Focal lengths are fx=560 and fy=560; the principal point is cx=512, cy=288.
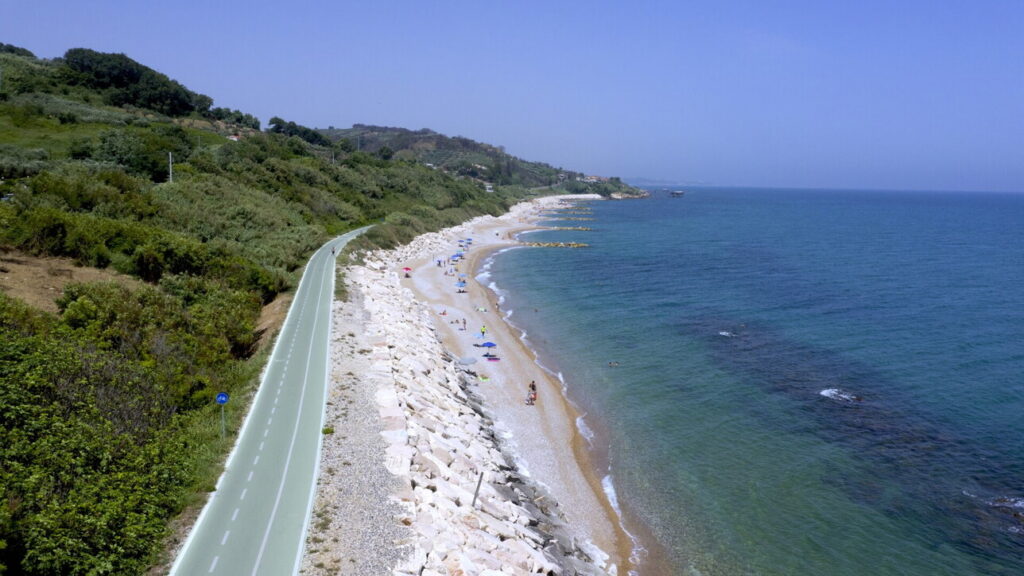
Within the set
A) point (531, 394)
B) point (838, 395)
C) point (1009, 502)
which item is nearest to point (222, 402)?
point (531, 394)

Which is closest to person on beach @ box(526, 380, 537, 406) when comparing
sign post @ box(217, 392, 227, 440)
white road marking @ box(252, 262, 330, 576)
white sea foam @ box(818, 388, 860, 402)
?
white road marking @ box(252, 262, 330, 576)

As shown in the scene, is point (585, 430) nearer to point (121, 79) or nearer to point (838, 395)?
point (838, 395)

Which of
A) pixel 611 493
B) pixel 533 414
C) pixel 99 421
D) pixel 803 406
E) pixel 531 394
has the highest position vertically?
pixel 99 421

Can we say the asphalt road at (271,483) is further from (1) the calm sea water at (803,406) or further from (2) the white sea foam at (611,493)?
(1) the calm sea water at (803,406)

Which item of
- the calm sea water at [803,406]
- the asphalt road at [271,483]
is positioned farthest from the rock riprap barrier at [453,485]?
the calm sea water at [803,406]

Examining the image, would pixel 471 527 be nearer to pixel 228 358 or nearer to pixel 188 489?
pixel 188 489

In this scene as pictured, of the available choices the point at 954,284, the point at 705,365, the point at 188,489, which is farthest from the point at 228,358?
the point at 954,284
